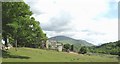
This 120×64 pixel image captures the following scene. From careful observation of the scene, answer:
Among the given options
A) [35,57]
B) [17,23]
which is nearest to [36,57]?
[35,57]

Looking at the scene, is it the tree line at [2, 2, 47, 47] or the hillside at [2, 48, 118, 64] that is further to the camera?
the tree line at [2, 2, 47, 47]

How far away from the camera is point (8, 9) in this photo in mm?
45688

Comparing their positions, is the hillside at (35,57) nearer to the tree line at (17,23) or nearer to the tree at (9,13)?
the tree line at (17,23)

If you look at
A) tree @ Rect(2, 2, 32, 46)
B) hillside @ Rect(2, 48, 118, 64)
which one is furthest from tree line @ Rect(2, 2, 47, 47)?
hillside @ Rect(2, 48, 118, 64)

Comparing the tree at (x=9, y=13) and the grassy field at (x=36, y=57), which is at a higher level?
the tree at (x=9, y=13)

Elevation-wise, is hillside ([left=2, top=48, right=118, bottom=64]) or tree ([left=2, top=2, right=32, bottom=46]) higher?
tree ([left=2, top=2, right=32, bottom=46])

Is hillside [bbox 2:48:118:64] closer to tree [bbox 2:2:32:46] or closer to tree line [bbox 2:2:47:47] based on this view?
tree line [bbox 2:2:47:47]

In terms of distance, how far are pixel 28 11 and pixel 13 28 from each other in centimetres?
564

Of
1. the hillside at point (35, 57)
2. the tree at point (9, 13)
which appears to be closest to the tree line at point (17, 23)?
the tree at point (9, 13)

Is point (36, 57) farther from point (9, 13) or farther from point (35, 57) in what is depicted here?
point (9, 13)

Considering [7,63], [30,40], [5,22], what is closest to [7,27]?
[5,22]

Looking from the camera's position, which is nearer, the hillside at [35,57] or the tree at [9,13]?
the hillside at [35,57]

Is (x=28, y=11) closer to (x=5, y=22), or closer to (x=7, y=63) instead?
(x=5, y=22)

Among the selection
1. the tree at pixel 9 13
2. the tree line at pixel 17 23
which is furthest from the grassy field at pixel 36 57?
the tree at pixel 9 13
